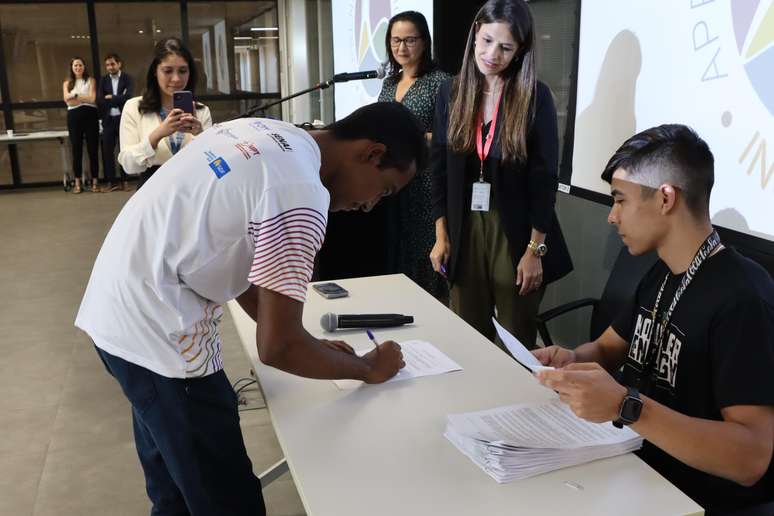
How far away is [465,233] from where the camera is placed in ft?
7.64

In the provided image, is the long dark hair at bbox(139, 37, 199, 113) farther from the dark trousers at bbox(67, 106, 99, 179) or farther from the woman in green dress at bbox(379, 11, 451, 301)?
the dark trousers at bbox(67, 106, 99, 179)

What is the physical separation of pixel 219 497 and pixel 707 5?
6.11 ft

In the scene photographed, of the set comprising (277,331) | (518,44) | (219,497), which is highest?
(518,44)

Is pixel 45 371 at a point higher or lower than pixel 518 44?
lower

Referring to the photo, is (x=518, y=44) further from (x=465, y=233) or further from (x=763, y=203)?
(x=763, y=203)

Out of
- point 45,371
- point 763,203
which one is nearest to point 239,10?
point 45,371

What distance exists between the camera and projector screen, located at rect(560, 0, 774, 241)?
1.82m

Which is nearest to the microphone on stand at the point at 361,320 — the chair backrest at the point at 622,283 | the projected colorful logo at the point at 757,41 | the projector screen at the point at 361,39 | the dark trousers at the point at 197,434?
the dark trousers at the point at 197,434

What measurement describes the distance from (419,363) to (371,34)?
3711 mm

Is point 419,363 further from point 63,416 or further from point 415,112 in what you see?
point 63,416

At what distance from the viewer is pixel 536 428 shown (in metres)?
1.23

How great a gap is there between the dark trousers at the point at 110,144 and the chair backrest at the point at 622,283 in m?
6.87

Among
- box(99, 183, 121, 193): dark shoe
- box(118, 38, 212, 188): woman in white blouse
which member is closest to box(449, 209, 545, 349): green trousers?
box(118, 38, 212, 188): woman in white blouse

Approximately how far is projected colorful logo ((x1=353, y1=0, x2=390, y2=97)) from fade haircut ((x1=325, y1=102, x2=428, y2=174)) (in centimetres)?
317
